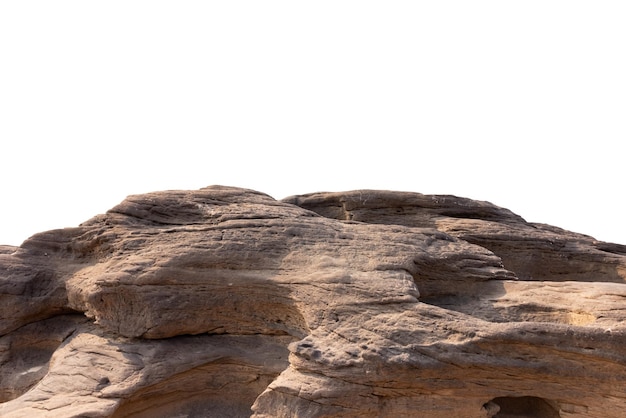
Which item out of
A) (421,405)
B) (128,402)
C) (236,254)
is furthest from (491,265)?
(128,402)

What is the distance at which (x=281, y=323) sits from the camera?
28.0 feet

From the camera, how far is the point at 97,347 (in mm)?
8406

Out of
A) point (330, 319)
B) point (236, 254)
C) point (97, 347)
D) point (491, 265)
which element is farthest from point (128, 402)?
point (491, 265)

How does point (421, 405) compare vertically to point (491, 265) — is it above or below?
below

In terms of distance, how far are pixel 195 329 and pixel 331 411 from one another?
3201mm

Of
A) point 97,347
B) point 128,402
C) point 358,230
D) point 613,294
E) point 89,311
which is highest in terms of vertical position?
point 358,230

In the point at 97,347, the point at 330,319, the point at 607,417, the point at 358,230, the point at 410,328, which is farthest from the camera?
the point at 358,230

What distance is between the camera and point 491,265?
8922 millimetres

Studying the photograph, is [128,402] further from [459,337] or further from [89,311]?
[459,337]

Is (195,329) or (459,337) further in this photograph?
(195,329)

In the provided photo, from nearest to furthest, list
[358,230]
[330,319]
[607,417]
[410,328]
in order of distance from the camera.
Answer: [607,417] < [410,328] < [330,319] < [358,230]

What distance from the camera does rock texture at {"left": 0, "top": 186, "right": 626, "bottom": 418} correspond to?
6.72m

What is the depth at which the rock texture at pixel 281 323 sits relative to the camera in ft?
22.0

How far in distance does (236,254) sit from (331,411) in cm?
321
